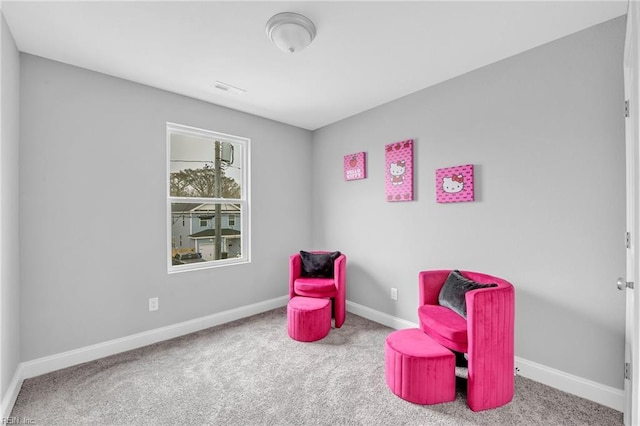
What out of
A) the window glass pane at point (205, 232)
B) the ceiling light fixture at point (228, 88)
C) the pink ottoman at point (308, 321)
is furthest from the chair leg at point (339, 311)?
the ceiling light fixture at point (228, 88)

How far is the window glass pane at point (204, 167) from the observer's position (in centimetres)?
310

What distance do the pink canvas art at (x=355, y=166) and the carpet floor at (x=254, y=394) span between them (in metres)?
1.90

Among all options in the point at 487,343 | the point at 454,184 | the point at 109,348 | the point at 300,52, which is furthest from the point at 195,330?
the point at 454,184

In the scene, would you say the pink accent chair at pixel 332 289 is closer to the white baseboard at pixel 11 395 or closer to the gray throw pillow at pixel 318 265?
the gray throw pillow at pixel 318 265

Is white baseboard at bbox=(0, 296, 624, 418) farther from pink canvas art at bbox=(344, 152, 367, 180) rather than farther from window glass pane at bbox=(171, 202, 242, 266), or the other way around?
pink canvas art at bbox=(344, 152, 367, 180)

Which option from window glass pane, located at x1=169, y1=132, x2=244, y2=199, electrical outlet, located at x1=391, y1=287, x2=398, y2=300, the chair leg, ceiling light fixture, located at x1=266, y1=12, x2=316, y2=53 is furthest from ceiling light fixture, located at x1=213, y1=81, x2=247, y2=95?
electrical outlet, located at x1=391, y1=287, x2=398, y2=300

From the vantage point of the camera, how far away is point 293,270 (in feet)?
10.8

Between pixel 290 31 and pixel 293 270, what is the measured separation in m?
2.35

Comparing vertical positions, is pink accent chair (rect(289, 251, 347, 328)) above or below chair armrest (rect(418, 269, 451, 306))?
below

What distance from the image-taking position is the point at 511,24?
74.5 inches

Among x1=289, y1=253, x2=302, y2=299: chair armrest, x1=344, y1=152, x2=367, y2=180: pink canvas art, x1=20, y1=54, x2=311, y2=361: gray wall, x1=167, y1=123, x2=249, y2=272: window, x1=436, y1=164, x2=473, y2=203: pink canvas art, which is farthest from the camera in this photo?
x1=344, y1=152, x2=367, y2=180: pink canvas art

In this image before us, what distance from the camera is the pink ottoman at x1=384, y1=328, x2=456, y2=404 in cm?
183

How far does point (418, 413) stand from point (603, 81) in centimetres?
248

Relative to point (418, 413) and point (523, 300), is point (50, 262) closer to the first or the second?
point (418, 413)
